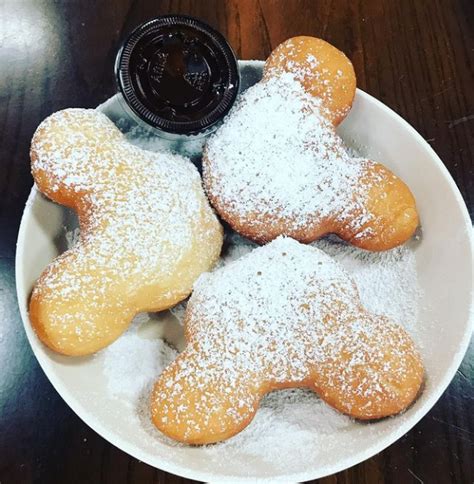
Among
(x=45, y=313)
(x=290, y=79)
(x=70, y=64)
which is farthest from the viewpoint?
(x=70, y=64)

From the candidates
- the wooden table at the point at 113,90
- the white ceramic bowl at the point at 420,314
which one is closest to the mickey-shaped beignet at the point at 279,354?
the white ceramic bowl at the point at 420,314

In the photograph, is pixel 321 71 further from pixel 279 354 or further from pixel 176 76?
pixel 279 354

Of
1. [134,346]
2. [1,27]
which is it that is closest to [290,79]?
[134,346]

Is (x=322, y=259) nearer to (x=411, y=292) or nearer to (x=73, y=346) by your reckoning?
(x=411, y=292)

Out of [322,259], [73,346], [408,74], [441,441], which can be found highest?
[408,74]

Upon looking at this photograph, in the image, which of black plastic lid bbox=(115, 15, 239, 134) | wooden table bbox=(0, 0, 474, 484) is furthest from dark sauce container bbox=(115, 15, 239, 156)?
wooden table bbox=(0, 0, 474, 484)

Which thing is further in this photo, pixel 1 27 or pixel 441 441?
pixel 1 27

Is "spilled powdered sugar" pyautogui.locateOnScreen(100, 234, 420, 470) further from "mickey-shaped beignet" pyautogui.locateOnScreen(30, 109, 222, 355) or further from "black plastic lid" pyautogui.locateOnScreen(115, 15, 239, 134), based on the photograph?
"black plastic lid" pyautogui.locateOnScreen(115, 15, 239, 134)
